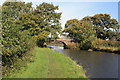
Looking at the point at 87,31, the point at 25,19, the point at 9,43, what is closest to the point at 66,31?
the point at 87,31

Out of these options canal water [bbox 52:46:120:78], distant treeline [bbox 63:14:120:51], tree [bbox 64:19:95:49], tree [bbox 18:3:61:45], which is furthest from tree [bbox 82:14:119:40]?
canal water [bbox 52:46:120:78]

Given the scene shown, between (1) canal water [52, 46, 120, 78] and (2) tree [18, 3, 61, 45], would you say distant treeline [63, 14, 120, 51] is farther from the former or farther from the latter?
(1) canal water [52, 46, 120, 78]

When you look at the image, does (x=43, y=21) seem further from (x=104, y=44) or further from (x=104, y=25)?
(x=104, y=25)

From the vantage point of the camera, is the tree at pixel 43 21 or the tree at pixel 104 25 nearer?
the tree at pixel 43 21

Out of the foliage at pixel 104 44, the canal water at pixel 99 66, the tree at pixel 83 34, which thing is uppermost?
the tree at pixel 83 34

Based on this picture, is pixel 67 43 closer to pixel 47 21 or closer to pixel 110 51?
pixel 47 21

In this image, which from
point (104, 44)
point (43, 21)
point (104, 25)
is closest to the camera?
point (43, 21)

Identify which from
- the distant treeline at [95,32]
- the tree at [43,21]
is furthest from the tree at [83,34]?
the tree at [43,21]

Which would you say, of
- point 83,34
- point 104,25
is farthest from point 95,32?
point 104,25

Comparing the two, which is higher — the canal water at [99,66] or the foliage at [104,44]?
the foliage at [104,44]

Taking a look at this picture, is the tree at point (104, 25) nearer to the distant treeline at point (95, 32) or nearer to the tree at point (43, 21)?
the distant treeline at point (95, 32)

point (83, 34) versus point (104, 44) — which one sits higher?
point (83, 34)

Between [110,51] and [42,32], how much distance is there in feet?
57.3

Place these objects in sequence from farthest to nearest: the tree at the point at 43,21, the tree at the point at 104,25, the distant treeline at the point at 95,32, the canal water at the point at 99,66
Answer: the tree at the point at 104,25, the distant treeline at the point at 95,32, the tree at the point at 43,21, the canal water at the point at 99,66
